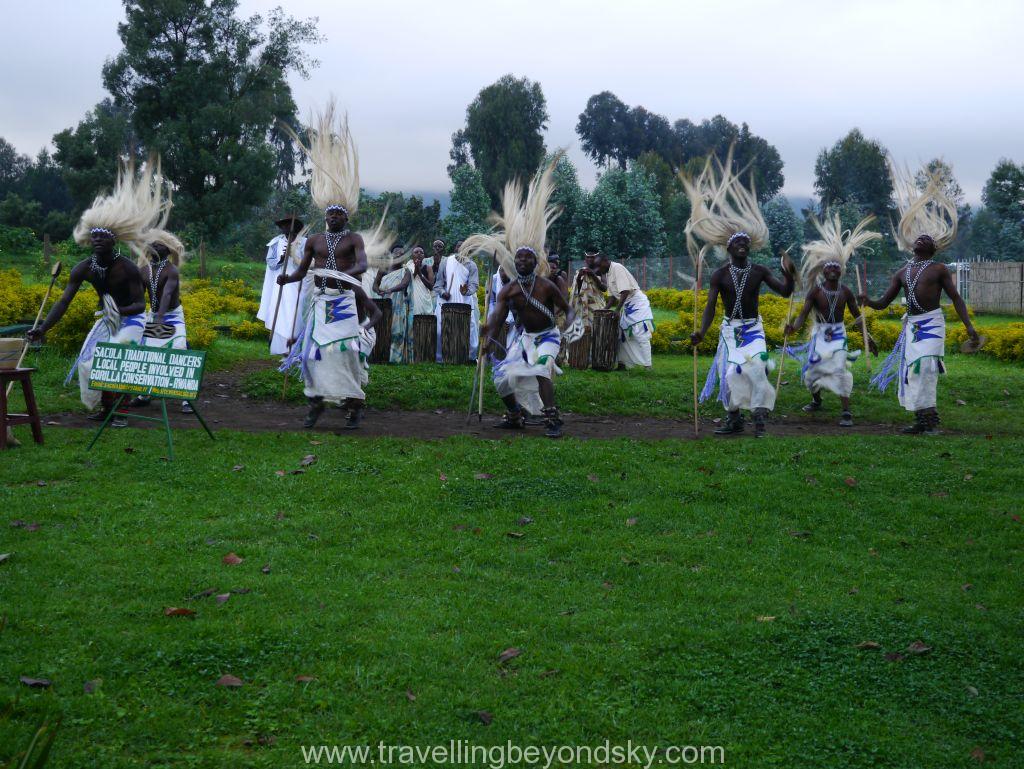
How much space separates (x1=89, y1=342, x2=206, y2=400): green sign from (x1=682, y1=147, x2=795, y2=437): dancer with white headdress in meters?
5.11

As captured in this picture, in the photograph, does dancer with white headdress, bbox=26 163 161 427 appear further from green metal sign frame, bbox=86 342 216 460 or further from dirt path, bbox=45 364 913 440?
green metal sign frame, bbox=86 342 216 460

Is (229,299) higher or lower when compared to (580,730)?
higher

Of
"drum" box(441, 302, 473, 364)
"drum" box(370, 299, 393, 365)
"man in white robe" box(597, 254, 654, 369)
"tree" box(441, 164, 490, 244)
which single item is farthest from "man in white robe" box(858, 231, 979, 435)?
"tree" box(441, 164, 490, 244)

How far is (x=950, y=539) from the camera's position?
746 centimetres

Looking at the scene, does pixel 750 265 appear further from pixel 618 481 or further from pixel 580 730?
pixel 580 730

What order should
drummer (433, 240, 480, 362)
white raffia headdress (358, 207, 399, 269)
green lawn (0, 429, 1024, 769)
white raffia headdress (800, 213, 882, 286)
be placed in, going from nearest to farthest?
green lawn (0, 429, 1024, 769), white raffia headdress (800, 213, 882, 286), white raffia headdress (358, 207, 399, 269), drummer (433, 240, 480, 362)

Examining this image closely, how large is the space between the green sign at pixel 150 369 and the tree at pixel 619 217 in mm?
34242

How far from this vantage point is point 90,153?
40219 millimetres

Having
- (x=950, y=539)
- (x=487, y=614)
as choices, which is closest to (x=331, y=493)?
(x=487, y=614)

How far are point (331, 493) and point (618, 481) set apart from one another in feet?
7.85

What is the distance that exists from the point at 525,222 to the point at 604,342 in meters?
5.23

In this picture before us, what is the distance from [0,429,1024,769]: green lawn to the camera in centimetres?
457

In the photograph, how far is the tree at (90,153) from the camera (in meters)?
39.8

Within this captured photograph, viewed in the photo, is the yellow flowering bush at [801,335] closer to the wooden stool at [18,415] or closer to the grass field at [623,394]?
the grass field at [623,394]
